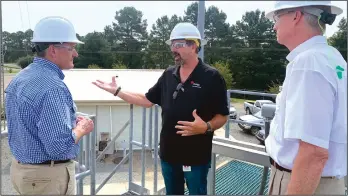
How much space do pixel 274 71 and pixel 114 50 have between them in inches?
605

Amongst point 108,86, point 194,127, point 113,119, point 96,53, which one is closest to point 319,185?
point 194,127

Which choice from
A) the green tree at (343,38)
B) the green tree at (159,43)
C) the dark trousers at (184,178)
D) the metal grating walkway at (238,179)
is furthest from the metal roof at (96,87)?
the green tree at (159,43)

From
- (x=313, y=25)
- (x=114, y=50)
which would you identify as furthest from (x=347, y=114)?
(x=114, y=50)

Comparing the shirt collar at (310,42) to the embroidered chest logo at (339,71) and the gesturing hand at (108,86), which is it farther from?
the gesturing hand at (108,86)

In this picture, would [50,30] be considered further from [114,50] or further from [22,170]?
[114,50]

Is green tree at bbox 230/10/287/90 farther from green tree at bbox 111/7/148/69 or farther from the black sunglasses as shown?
the black sunglasses

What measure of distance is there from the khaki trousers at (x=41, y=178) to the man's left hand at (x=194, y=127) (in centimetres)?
96

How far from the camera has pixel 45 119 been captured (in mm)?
Answer: 1988

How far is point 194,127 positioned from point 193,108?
180 millimetres

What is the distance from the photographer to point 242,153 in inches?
95.8

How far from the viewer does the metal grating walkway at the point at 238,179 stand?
5129mm

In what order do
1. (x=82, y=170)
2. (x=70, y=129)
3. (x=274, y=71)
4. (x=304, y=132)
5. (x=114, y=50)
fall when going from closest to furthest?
(x=304, y=132) → (x=70, y=129) → (x=82, y=170) → (x=274, y=71) → (x=114, y=50)

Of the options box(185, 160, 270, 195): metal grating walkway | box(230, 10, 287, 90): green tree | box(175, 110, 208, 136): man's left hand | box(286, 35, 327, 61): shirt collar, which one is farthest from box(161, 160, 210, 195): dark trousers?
box(230, 10, 287, 90): green tree

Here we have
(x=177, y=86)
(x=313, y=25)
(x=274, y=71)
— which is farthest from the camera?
(x=274, y=71)
